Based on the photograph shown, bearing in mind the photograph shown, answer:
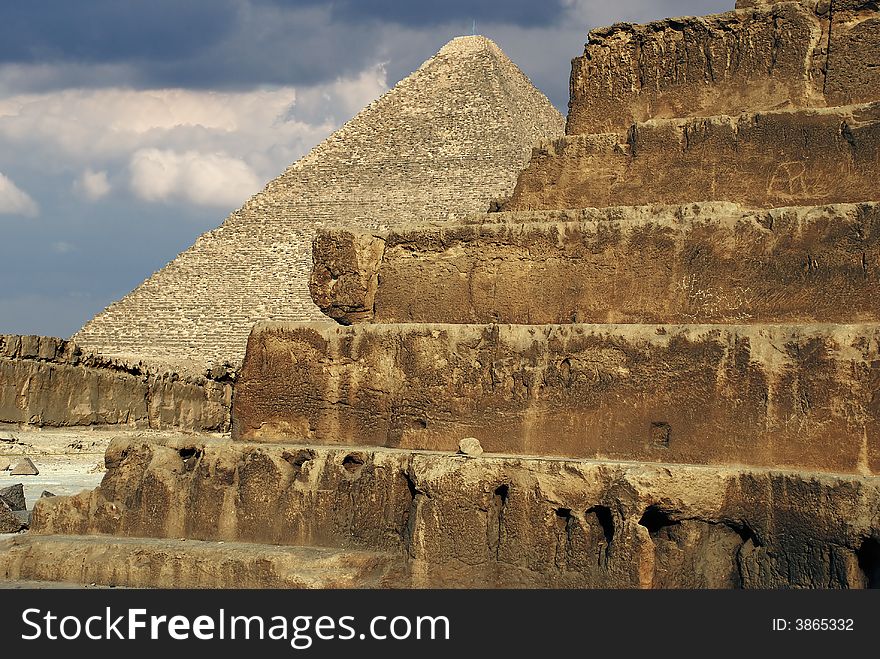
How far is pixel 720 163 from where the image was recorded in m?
7.02

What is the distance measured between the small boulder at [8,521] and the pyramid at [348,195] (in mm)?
94122

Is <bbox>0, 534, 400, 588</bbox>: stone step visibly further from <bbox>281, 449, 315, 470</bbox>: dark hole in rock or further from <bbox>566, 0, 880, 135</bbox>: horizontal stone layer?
<bbox>566, 0, 880, 135</bbox>: horizontal stone layer

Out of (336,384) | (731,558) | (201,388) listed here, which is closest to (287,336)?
(336,384)

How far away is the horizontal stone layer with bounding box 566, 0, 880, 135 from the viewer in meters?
7.14

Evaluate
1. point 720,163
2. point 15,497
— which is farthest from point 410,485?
point 15,497

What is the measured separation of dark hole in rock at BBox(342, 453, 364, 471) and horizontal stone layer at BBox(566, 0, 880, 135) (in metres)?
2.41

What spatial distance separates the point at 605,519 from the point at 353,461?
1.35 metres

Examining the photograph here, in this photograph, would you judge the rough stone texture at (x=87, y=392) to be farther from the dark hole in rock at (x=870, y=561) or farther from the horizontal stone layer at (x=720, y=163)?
the dark hole in rock at (x=870, y=561)

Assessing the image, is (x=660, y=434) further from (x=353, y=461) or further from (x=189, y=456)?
(x=189, y=456)

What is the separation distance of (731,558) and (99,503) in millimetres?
3260

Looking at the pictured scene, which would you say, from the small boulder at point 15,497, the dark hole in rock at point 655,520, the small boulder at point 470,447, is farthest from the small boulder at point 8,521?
the dark hole in rock at point 655,520

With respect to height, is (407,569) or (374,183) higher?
(374,183)

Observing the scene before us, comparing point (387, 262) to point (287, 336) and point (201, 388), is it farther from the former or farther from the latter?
point (201, 388)
